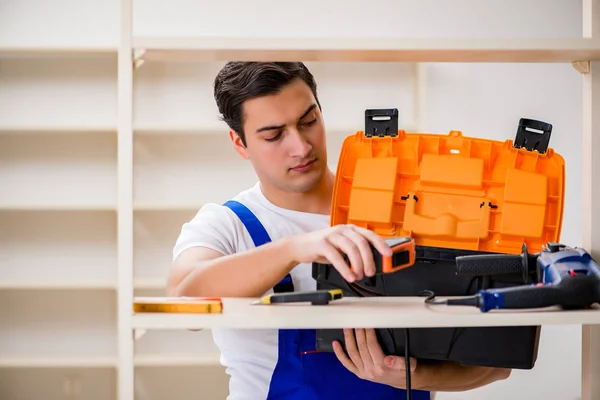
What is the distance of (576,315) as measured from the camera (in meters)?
0.86

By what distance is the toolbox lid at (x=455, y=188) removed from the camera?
1126 mm

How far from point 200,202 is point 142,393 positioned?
112 cm

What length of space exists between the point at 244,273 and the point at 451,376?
43 cm

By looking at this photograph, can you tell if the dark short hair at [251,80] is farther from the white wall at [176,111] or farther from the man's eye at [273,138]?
the white wall at [176,111]

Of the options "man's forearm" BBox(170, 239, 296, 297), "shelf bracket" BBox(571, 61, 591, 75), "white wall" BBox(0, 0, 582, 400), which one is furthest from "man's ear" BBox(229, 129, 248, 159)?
"white wall" BBox(0, 0, 582, 400)

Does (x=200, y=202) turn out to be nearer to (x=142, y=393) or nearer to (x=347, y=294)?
(x=142, y=393)

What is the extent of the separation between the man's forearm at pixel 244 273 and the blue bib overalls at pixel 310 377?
0.22m

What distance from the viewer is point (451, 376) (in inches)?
49.5

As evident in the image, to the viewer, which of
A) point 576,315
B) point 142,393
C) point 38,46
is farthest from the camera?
point 142,393

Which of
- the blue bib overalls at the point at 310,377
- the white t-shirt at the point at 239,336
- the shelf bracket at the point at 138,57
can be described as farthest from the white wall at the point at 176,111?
the shelf bracket at the point at 138,57

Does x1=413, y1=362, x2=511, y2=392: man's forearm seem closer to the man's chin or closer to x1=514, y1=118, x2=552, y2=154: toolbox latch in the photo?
x1=514, y1=118, x2=552, y2=154: toolbox latch

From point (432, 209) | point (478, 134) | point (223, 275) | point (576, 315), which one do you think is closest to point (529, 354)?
point (576, 315)

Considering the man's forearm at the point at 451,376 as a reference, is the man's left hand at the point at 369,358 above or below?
above

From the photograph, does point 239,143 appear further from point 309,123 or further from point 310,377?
point 310,377
